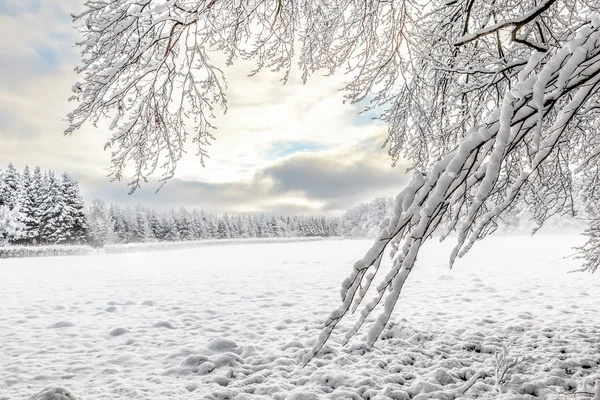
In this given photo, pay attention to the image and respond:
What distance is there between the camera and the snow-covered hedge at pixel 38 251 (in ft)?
90.6

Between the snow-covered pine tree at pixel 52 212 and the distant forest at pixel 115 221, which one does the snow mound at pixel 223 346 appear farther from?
the snow-covered pine tree at pixel 52 212

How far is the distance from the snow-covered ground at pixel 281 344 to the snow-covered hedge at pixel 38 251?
2294 cm

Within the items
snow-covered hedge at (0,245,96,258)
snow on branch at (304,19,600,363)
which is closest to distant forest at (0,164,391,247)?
snow-covered hedge at (0,245,96,258)

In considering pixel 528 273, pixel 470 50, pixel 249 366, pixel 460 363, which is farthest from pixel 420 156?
pixel 528 273

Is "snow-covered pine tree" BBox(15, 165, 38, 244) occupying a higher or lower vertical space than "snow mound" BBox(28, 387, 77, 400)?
higher

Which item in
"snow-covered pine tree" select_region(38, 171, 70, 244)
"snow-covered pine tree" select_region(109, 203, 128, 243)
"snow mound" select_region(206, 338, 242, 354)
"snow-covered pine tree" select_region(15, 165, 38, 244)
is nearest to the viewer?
"snow mound" select_region(206, 338, 242, 354)

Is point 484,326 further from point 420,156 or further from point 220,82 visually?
point 220,82

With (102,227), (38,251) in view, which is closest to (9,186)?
(38,251)

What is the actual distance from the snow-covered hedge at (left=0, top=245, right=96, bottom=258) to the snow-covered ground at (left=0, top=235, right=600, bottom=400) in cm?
2294

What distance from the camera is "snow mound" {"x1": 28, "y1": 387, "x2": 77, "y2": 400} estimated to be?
310cm

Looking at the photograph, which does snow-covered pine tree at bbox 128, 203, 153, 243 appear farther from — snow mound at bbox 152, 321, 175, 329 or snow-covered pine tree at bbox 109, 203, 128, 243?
snow mound at bbox 152, 321, 175, 329

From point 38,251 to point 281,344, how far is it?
31.8 metres

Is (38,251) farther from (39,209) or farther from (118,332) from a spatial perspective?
(118,332)

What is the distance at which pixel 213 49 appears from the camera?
487 centimetres
